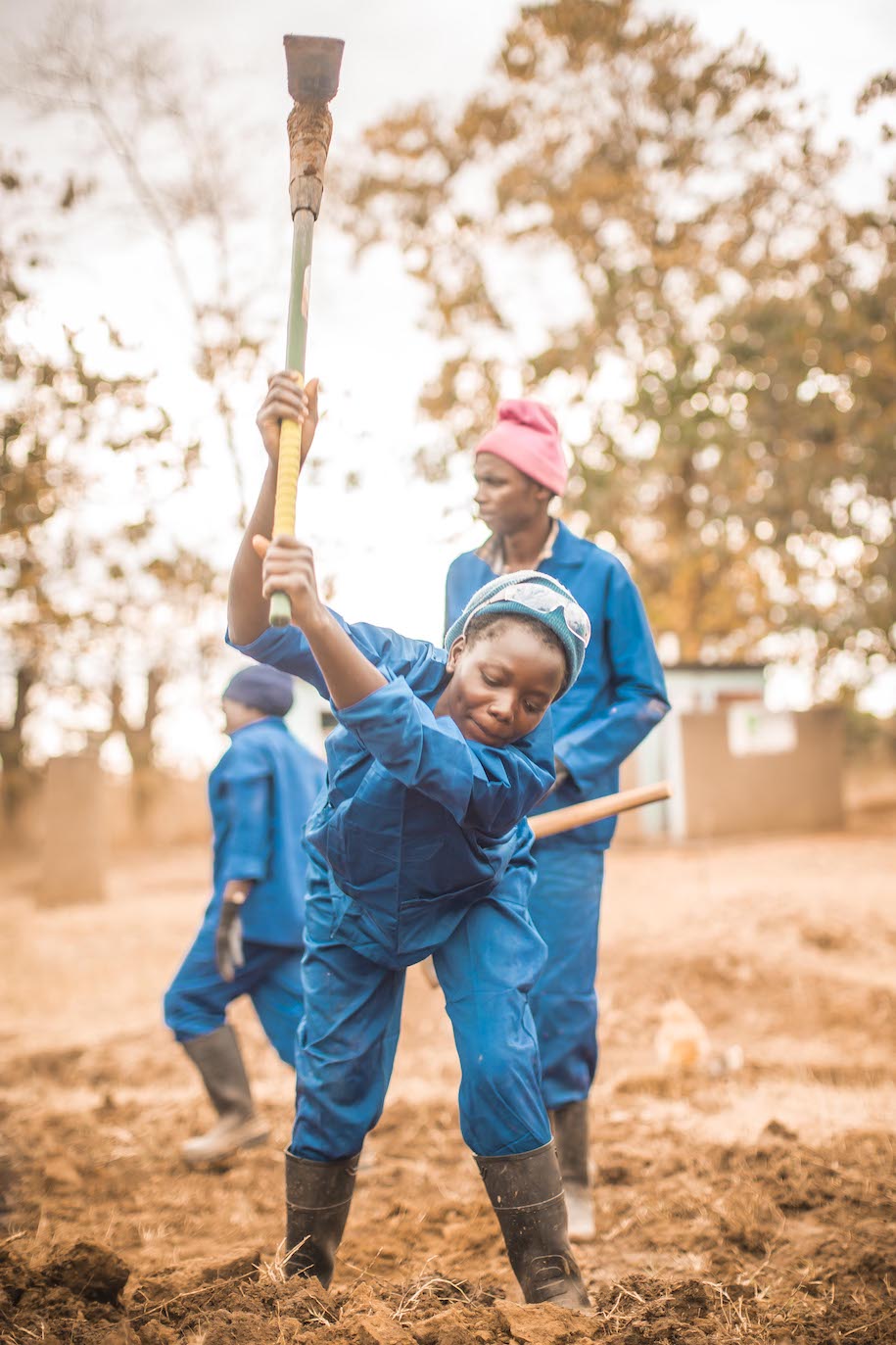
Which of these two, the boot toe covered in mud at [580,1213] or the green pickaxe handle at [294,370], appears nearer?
the green pickaxe handle at [294,370]

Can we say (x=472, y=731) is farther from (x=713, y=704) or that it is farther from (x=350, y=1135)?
(x=713, y=704)

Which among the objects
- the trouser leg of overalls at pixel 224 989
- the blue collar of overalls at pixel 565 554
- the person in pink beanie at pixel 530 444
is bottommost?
the trouser leg of overalls at pixel 224 989

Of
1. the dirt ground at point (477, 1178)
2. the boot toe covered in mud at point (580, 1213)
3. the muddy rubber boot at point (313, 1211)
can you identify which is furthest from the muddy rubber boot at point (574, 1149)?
the muddy rubber boot at point (313, 1211)

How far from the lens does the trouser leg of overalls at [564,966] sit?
11.1 feet

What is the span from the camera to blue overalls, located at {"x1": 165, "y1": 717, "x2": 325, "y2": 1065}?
422 cm

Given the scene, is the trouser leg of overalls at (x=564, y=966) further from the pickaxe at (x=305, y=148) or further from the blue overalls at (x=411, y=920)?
the pickaxe at (x=305, y=148)

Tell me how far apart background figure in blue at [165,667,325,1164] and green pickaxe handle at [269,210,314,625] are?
2.05m

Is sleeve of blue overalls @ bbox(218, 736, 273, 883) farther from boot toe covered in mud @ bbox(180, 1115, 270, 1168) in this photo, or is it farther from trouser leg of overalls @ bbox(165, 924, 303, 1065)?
boot toe covered in mud @ bbox(180, 1115, 270, 1168)

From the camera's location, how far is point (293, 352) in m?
2.41

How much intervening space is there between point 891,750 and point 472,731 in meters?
31.0

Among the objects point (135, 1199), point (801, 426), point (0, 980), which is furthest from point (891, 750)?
point (135, 1199)

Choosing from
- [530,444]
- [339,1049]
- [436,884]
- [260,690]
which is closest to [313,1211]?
[339,1049]

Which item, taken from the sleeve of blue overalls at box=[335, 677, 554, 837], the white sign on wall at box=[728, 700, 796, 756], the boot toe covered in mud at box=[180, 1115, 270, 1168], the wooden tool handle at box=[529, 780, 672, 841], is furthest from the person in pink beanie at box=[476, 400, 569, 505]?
the white sign on wall at box=[728, 700, 796, 756]

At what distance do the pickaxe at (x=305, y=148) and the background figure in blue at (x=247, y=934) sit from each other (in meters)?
2.07
